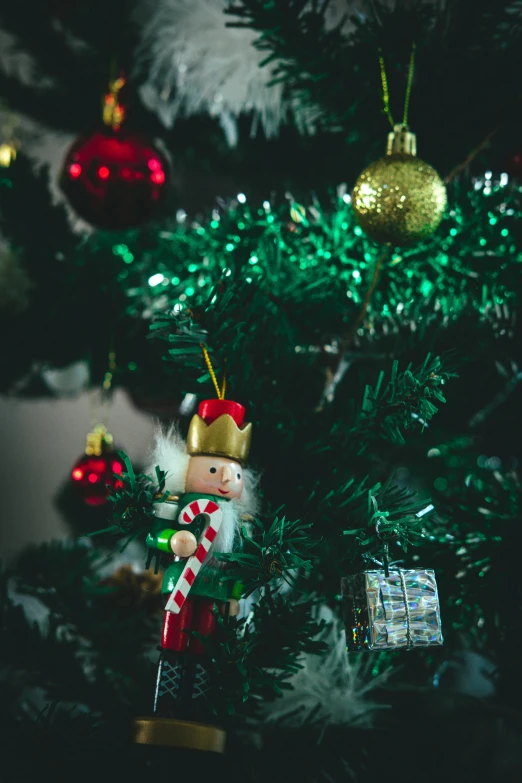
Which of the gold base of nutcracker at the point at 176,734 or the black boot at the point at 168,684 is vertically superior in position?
the black boot at the point at 168,684

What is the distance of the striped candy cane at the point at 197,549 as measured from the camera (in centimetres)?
51

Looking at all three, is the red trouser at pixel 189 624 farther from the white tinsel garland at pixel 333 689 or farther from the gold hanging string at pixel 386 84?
the gold hanging string at pixel 386 84

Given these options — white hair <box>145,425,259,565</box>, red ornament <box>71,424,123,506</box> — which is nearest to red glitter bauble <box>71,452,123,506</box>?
red ornament <box>71,424,123,506</box>

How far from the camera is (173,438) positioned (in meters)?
0.57

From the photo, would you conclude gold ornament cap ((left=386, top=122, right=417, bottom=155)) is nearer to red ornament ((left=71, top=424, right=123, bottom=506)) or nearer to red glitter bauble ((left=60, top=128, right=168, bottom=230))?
red glitter bauble ((left=60, top=128, right=168, bottom=230))

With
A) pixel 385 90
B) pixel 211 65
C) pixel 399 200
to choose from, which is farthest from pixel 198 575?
pixel 211 65

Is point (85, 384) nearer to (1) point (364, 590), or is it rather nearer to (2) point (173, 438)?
(2) point (173, 438)

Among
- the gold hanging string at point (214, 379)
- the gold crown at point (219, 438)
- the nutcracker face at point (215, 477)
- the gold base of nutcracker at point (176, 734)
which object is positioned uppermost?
the gold hanging string at point (214, 379)

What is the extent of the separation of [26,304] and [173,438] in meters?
0.45

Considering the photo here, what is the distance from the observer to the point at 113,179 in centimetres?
79

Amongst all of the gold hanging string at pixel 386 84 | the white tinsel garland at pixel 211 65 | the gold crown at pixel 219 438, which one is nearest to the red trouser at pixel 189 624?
the gold crown at pixel 219 438

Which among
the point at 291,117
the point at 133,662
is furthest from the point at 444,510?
the point at 291,117

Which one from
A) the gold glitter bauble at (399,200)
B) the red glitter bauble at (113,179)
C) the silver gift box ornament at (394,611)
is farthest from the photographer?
the red glitter bauble at (113,179)

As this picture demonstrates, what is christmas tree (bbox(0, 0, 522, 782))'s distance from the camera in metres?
0.51
